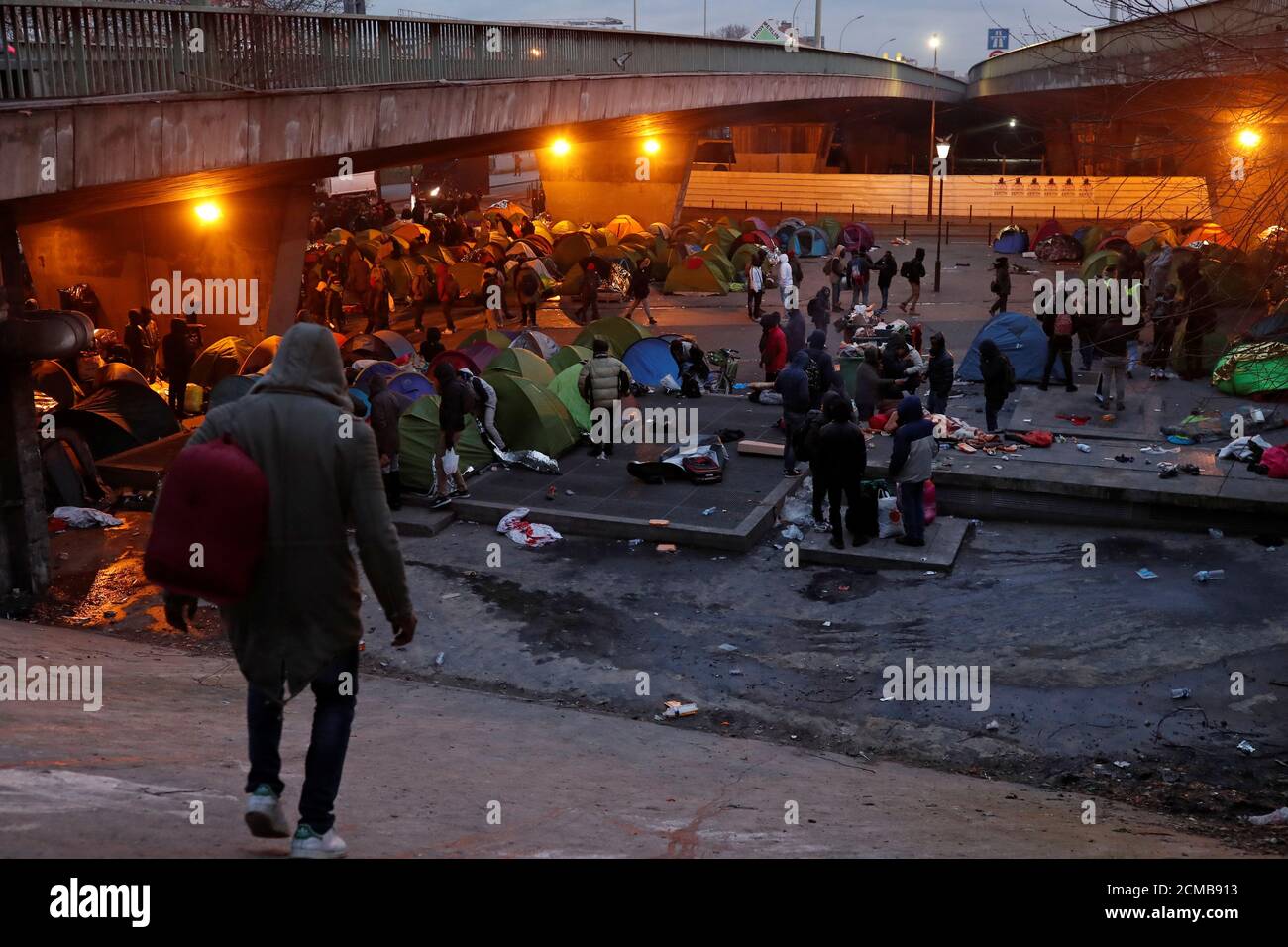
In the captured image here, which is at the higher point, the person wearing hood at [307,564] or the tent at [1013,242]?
the tent at [1013,242]

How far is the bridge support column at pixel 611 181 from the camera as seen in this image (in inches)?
1909

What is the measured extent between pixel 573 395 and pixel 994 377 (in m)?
5.50

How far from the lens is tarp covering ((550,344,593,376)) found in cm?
1889

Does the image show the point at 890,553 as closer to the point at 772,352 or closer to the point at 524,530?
the point at 524,530

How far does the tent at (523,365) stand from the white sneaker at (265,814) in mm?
13491

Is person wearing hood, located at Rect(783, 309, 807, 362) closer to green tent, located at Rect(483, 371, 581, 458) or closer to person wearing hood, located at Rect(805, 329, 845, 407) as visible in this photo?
person wearing hood, located at Rect(805, 329, 845, 407)

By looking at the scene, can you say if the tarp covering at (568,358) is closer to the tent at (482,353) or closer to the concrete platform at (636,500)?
the tent at (482,353)

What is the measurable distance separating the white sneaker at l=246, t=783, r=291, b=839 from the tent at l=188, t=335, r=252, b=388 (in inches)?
685

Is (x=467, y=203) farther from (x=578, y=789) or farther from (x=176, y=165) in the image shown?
(x=578, y=789)

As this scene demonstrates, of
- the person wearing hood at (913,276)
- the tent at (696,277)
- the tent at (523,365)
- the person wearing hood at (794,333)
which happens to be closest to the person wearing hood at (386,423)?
the tent at (523,365)

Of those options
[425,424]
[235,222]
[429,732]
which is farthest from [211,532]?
[235,222]

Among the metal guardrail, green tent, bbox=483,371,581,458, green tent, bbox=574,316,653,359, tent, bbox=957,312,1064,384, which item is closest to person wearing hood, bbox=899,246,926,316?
tent, bbox=957,312,1064,384

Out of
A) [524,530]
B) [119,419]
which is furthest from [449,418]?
[119,419]

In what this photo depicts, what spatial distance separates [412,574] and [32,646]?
3940mm
